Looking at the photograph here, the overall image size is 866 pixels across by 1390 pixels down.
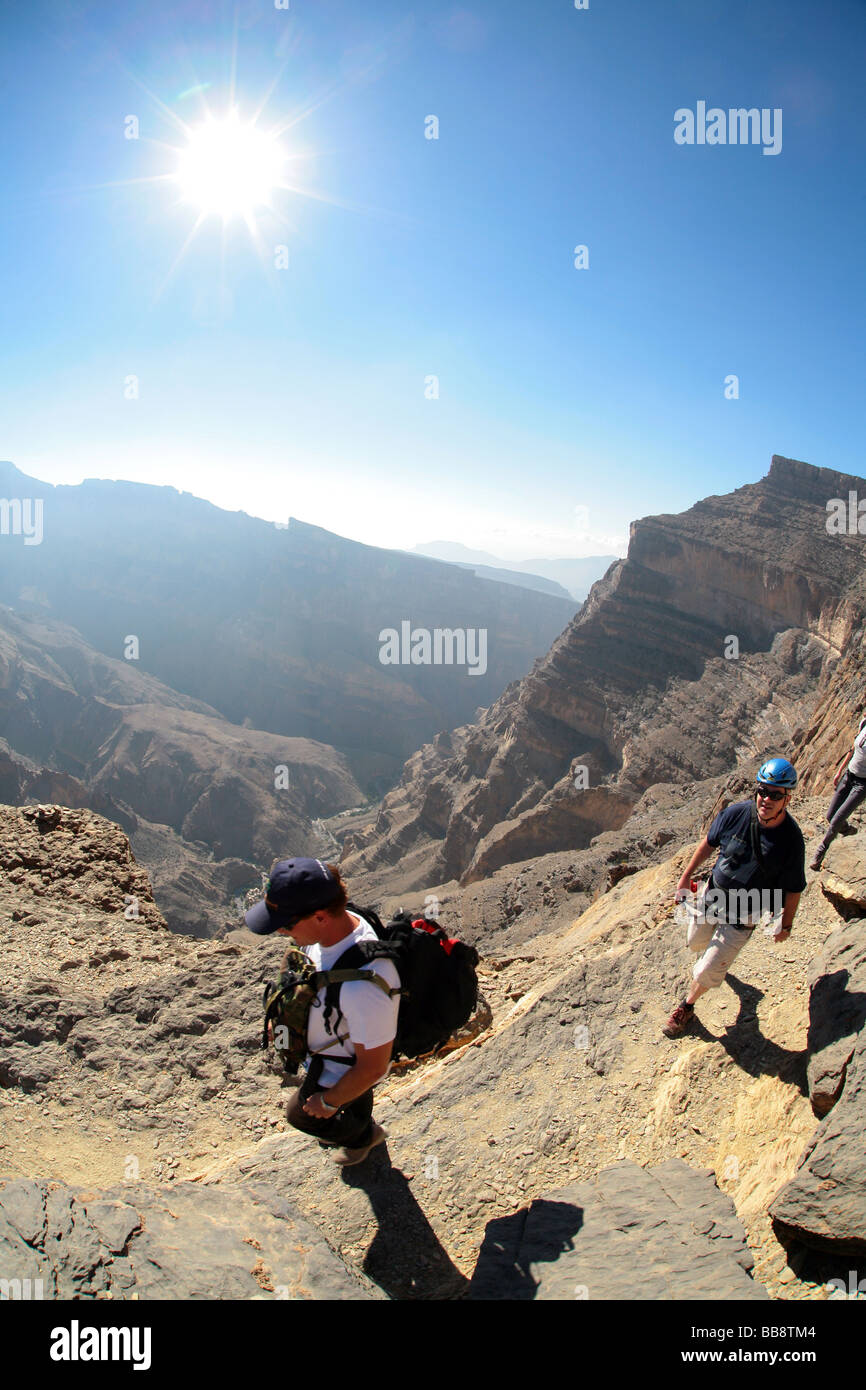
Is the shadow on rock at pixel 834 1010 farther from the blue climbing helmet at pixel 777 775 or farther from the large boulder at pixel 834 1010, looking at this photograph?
the blue climbing helmet at pixel 777 775

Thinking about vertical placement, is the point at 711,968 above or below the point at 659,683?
below

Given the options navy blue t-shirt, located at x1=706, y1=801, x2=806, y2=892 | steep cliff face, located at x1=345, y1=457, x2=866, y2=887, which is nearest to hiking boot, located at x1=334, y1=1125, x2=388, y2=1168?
navy blue t-shirt, located at x1=706, y1=801, x2=806, y2=892

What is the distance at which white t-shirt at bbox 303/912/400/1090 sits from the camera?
288 centimetres

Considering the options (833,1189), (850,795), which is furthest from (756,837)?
(850,795)

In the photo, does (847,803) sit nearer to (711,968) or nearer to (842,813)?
(842,813)

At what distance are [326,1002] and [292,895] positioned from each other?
49 centimetres

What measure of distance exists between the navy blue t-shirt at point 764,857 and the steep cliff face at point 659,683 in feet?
90.0

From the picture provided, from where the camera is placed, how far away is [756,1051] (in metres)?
4.19

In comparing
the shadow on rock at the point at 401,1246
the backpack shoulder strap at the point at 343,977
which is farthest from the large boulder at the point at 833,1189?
the backpack shoulder strap at the point at 343,977

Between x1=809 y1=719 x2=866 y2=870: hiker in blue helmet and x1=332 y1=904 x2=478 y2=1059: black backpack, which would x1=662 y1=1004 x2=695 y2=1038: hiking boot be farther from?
x1=809 y1=719 x2=866 y2=870: hiker in blue helmet

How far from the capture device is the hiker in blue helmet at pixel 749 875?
4.28 metres

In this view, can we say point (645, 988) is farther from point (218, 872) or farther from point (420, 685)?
point (420, 685)

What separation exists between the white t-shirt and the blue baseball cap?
24 cm
